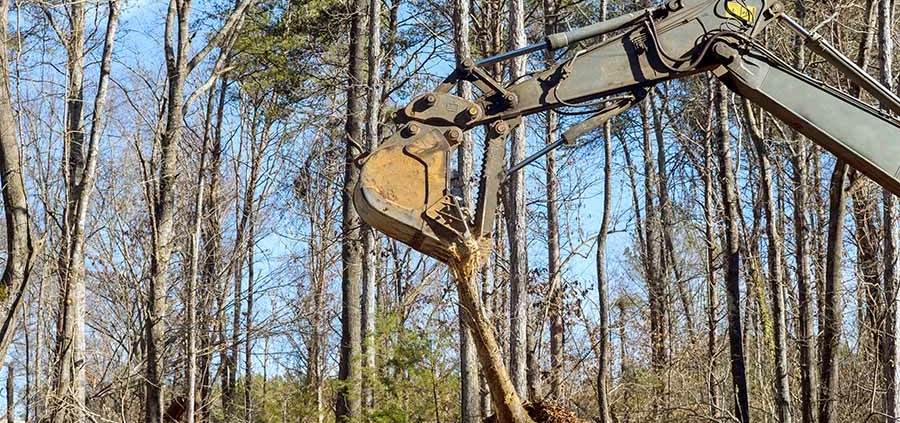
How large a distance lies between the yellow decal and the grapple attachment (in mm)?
1941

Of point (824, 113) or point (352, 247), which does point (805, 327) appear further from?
point (352, 247)

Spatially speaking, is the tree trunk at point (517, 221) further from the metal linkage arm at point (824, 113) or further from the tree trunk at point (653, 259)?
the tree trunk at point (653, 259)

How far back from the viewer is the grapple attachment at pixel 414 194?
5148 mm

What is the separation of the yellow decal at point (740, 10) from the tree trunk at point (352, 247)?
7891 mm

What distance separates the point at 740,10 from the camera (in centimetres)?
591

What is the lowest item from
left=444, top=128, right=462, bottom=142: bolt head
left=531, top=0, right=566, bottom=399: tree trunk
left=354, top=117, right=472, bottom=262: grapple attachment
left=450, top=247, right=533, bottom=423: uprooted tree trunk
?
left=450, top=247, right=533, bottom=423: uprooted tree trunk

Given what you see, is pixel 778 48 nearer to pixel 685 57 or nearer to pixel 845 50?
pixel 845 50

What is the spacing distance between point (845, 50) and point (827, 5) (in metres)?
0.63

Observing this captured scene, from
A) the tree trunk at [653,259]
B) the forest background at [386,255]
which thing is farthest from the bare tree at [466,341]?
the tree trunk at [653,259]

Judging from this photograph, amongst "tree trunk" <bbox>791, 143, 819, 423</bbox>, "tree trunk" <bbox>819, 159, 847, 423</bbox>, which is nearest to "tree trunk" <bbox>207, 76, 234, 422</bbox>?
"tree trunk" <bbox>791, 143, 819, 423</bbox>

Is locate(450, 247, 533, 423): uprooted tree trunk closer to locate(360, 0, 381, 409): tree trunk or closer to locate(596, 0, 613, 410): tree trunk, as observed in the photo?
locate(360, 0, 381, 409): tree trunk

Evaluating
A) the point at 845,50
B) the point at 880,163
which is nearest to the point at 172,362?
the point at 880,163

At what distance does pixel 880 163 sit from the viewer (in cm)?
577

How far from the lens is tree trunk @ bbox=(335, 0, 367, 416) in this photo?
13.1 meters
